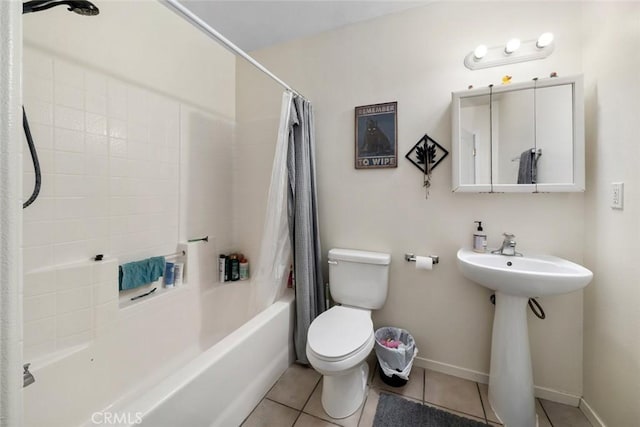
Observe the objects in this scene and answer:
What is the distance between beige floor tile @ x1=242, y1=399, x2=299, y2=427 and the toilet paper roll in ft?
3.52

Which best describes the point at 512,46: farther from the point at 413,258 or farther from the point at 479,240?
the point at 413,258

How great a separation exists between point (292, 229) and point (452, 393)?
137 cm

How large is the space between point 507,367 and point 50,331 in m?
2.20

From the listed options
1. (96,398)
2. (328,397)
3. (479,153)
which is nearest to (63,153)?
(96,398)

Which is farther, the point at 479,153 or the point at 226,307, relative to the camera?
the point at 226,307

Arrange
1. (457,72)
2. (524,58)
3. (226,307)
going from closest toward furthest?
(524,58) → (457,72) → (226,307)

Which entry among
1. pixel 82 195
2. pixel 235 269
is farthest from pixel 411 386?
pixel 82 195

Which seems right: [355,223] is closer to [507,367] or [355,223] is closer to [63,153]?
[507,367]

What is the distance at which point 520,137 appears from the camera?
144 cm

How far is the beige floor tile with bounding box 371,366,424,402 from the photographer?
151 centimetres

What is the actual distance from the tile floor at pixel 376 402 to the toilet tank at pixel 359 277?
47cm

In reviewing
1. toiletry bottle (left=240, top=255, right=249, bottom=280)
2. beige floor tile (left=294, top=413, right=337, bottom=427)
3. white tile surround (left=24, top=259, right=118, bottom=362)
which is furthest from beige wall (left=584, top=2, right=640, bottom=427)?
white tile surround (left=24, top=259, right=118, bottom=362)

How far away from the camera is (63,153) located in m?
1.24

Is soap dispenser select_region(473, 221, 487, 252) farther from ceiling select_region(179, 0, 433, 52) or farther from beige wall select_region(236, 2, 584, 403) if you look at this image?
ceiling select_region(179, 0, 433, 52)
